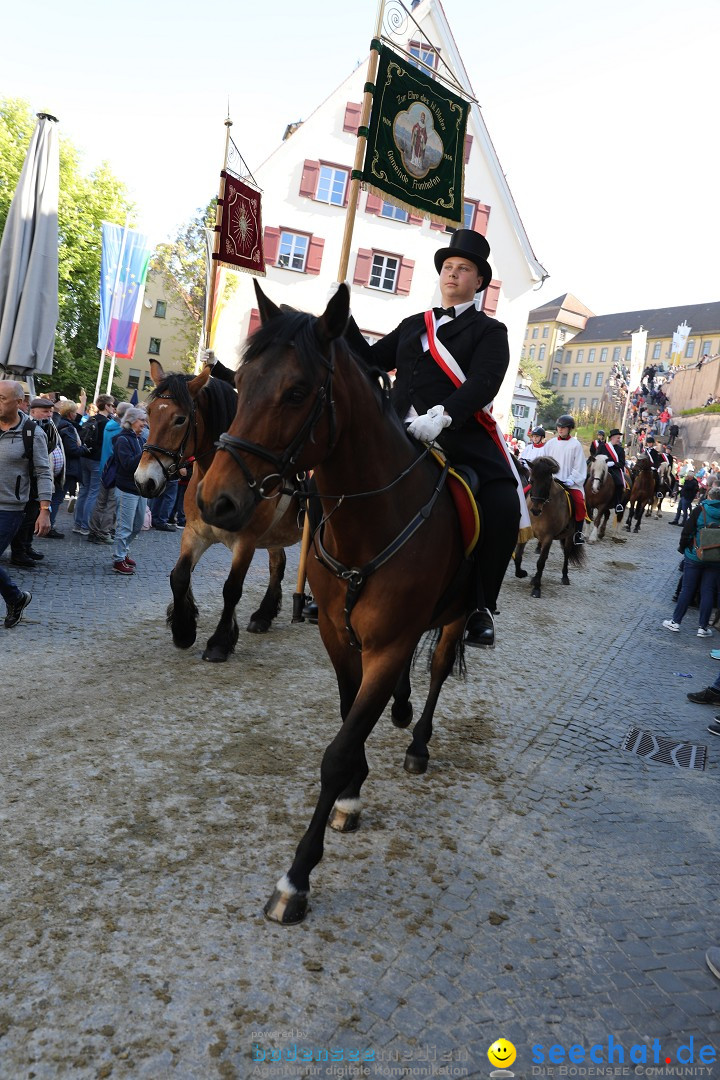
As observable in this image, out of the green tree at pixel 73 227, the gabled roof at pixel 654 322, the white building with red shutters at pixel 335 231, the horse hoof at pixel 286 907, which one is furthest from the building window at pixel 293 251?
the gabled roof at pixel 654 322

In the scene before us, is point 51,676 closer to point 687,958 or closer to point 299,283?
point 687,958

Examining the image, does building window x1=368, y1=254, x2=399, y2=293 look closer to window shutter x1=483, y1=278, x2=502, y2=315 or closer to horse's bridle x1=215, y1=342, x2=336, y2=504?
window shutter x1=483, y1=278, x2=502, y2=315

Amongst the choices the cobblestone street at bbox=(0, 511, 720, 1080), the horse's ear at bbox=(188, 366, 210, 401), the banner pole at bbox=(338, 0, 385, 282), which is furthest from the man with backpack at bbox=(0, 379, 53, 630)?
the banner pole at bbox=(338, 0, 385, 282)

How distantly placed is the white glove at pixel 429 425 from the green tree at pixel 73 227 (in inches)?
1300

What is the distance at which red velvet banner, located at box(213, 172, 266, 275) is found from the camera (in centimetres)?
938

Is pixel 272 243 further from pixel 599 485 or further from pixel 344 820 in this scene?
pixel 344 820

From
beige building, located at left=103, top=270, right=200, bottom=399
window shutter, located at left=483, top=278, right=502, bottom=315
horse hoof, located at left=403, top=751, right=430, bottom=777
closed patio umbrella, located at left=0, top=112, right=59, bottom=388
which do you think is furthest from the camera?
beige building, located at left=103, top=270, right=200, bottom=399

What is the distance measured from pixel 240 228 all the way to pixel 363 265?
21100 mm

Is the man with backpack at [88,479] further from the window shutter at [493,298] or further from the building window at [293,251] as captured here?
the window shutter at [493,298]

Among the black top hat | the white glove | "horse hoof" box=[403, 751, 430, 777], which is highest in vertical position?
the black top hat

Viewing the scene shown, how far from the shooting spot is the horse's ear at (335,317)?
2.76 meters

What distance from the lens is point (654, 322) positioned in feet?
317

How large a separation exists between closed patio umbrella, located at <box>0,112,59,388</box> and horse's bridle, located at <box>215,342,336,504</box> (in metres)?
8.96

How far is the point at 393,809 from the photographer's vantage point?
13.4 feet
